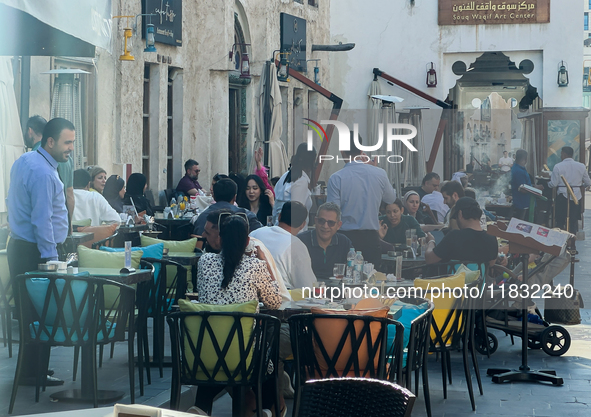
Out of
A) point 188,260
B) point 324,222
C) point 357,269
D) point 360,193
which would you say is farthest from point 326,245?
point 360,193

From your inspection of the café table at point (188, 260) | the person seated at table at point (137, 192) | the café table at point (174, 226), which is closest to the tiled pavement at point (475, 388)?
the café table at point (188, 260)

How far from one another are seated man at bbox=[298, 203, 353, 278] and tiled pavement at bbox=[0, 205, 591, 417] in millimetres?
1143

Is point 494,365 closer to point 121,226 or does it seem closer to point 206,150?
point 121,226

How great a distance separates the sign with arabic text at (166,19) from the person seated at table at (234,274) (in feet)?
27.9

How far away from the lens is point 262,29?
59.6ft

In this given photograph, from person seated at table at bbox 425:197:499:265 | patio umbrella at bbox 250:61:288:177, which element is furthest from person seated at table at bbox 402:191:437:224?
patio umbrella at bbox 250:61:288:177

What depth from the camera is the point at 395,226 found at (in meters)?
8.73

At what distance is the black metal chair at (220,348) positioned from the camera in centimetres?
452

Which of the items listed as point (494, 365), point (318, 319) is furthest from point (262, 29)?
point (318, 319)

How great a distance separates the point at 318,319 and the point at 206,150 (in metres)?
11.2

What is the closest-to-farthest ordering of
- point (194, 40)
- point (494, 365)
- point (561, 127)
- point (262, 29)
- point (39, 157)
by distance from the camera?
point (39, 157), point (494, 365), point (194, 40), point (262, 29), point (561, 127)

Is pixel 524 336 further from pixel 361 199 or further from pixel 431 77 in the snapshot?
pixel 431 77

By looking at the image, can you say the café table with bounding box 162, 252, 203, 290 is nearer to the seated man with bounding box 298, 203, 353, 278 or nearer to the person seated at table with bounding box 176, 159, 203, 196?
the seated man with bounding box 298, 203, 353, 278

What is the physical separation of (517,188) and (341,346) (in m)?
9.23
